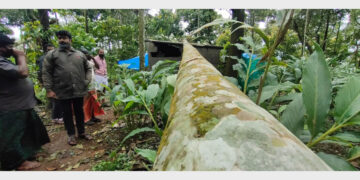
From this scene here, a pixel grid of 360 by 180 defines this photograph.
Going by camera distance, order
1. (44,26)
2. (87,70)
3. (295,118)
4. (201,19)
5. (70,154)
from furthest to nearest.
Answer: (201,19)
(44,26)
(87,70)
(70,154)
(295,118)

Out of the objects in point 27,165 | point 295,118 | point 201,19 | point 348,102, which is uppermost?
point 201,19

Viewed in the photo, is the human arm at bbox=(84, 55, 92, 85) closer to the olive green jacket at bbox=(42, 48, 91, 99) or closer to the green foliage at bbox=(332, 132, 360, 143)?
the olive green jacket at bbox=(42, 48, 91, 99)

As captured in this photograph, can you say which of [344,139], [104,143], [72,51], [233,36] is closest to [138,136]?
[104,143]

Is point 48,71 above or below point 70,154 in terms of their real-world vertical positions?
above

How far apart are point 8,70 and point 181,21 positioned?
21374 millimetres

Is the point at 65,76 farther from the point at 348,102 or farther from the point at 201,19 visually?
the point at 201,19

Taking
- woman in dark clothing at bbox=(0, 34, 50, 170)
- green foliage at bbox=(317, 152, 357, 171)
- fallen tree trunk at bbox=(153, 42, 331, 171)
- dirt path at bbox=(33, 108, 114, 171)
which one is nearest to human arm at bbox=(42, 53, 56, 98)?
woman in dark clothing at bbox=(0, 34, 50, 170)

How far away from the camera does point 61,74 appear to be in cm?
251

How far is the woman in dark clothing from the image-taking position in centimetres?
201

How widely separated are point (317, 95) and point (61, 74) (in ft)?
9.07

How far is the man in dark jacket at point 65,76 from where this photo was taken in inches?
99.0

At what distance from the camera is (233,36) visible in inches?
194

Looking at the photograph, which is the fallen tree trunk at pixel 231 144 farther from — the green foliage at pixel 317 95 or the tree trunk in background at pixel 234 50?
the tree trunk in background at pixel 234 50

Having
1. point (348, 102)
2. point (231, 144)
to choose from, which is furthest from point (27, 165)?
point (348, 102)
